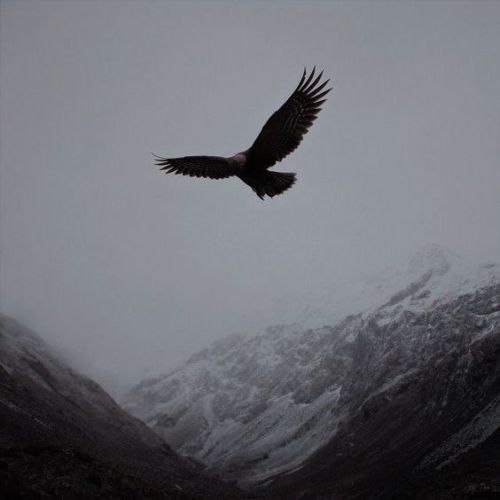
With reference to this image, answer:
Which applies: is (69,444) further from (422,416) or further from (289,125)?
(422,416)

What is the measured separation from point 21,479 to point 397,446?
6701cm

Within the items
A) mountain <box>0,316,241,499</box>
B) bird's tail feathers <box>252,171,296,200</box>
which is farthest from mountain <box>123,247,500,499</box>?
bird's tail feathers <box>252,171,296,200</box>

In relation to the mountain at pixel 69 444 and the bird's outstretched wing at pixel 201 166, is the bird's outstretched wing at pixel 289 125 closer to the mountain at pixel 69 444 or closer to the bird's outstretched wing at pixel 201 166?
the bird's outstretched wing at pixel 201 166

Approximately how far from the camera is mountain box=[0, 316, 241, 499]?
29.1 metres

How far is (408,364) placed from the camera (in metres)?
123

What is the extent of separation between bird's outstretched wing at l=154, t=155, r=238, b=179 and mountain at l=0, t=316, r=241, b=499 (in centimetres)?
2190

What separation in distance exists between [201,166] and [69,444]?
46.4 metres

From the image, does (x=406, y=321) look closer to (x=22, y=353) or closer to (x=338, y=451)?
(x=338, y=451)

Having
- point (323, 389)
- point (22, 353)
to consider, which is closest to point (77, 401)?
point (22, 353)

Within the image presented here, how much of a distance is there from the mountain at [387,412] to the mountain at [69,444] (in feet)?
72.0

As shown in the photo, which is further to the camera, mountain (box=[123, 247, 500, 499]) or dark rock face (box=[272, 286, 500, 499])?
mountain (box=[123, 247, 500, 499])

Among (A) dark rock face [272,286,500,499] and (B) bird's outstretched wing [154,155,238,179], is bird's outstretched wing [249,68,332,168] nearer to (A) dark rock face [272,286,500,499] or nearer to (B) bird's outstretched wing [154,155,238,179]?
(B) bird's outstretched wing [154,155,238,179]

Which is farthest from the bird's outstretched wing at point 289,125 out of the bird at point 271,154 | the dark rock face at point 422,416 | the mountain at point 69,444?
the dark rock face at point 422,416

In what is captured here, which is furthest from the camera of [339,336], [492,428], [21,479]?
[339,336]
